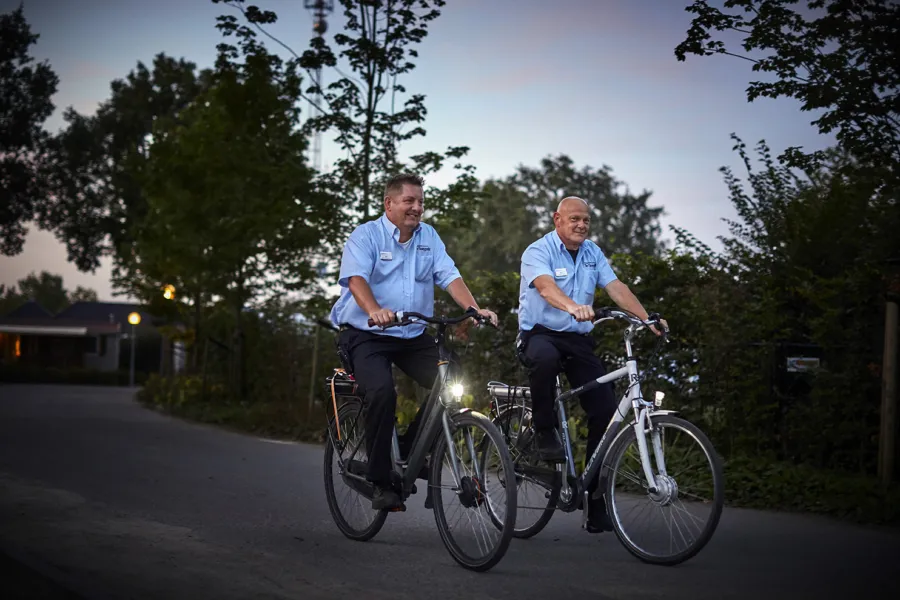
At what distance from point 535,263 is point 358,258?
1050 mm

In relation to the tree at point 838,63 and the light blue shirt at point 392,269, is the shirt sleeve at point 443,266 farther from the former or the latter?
the tree at point 838,63

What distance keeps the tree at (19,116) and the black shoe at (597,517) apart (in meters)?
48.7

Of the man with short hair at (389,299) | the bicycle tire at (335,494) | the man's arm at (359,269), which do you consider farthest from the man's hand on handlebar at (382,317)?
the bicycle tire at (335,494)

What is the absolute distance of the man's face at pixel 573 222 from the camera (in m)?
6.96

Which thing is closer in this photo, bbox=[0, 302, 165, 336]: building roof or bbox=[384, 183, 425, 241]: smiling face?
bbox=[384, 183, 425, 241]: smiling face

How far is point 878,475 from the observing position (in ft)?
28.7

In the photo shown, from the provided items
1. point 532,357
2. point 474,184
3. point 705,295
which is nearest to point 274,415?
point 474,184

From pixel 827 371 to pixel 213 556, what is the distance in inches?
205

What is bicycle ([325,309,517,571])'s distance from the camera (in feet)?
19.4

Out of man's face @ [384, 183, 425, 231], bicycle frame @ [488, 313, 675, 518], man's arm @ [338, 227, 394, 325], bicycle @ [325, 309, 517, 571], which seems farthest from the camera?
man's face @ [384, 183, 425, 231]

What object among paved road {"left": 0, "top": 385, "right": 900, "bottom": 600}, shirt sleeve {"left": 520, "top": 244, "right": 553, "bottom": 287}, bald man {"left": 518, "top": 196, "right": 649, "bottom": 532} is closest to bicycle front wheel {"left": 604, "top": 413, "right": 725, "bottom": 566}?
paved road {"left": 0, "top": 385, "right": 900, "bottom": 600}

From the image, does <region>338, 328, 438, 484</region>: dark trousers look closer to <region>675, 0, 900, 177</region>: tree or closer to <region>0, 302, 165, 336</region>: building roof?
<region>675, 0, 900, 177</region>: tree

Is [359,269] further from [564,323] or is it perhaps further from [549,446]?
[549,446]

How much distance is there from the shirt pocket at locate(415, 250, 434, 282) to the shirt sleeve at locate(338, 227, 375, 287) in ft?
0.95
